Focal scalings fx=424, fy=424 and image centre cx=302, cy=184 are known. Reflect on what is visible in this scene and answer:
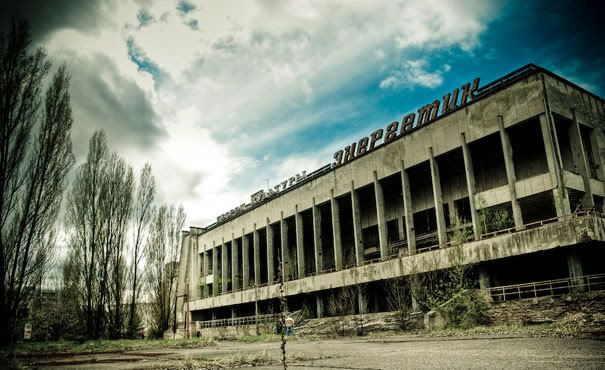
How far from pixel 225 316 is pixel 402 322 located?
36.3 m

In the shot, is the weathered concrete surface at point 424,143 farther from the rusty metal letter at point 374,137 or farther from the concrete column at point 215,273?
the concrete column at point 215,273

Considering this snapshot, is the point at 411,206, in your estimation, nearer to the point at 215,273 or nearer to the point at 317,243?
the point at 317,243

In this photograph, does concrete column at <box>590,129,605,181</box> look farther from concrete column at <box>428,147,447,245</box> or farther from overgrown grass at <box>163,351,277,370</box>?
overgrown grass at <box>163,351,277,370</box>

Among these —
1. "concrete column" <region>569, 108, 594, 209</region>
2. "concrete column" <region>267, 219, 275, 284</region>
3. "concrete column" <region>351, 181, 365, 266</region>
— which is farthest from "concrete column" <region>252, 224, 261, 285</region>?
"concrete column" <region>569, 108, 594, 209</region>

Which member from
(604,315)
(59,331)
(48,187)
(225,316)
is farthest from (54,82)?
(225,316)

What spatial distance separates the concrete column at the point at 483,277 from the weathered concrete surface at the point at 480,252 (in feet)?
3.35

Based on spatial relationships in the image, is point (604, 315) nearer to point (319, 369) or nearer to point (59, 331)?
point (319, 369)

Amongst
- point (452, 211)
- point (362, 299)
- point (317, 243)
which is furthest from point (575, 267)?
point (317, 243)

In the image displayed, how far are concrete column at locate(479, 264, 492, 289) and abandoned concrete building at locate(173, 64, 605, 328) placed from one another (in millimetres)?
60

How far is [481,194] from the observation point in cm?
2788

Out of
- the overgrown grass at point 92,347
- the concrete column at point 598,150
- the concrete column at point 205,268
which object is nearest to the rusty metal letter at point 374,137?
the concrete column at point 598,150

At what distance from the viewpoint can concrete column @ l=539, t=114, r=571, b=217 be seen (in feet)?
77.0

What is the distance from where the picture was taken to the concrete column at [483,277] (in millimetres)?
25758

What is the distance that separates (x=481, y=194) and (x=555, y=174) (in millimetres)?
4710
